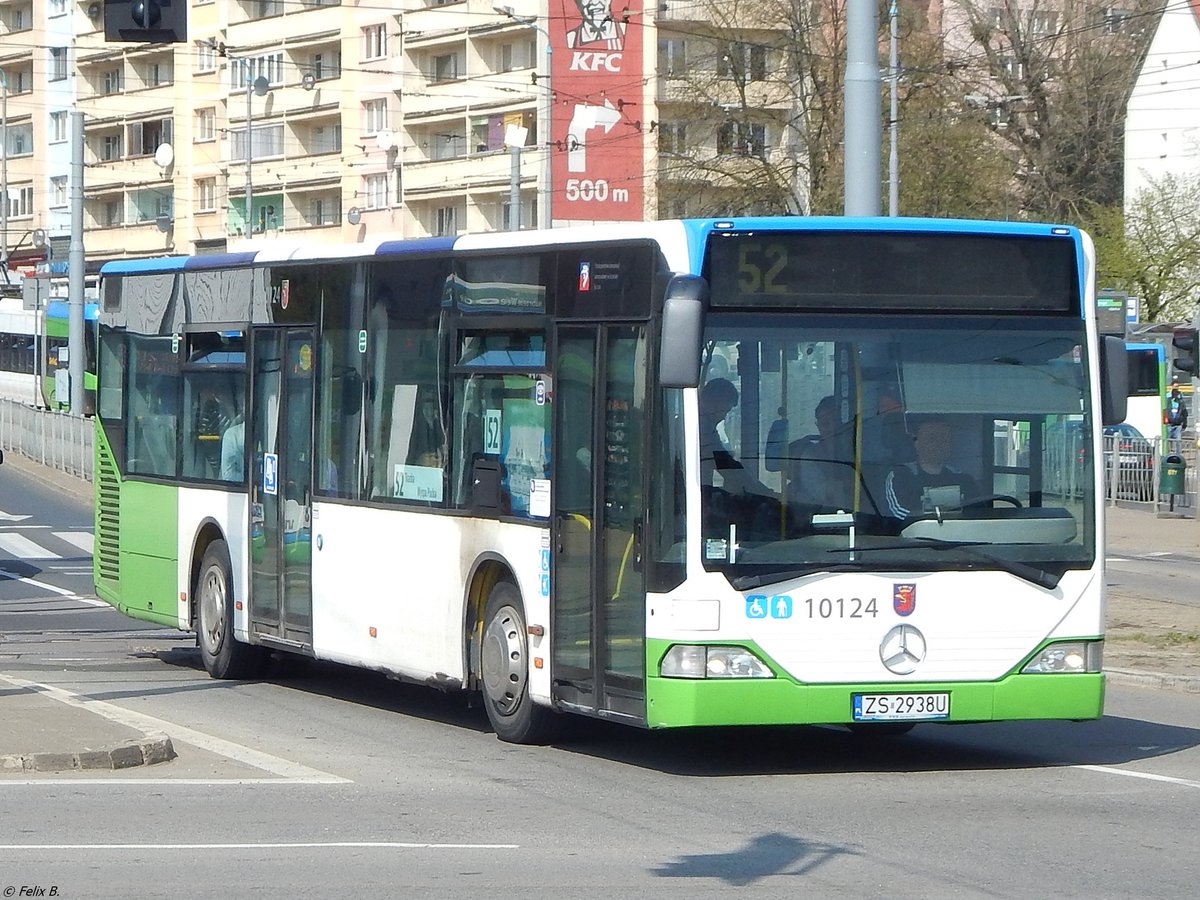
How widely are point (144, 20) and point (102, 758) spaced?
27.2 feet

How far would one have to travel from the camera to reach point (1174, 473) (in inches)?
1491

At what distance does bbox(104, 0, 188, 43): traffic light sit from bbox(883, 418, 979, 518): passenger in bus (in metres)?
8.75

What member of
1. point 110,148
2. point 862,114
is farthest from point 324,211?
point 862,114

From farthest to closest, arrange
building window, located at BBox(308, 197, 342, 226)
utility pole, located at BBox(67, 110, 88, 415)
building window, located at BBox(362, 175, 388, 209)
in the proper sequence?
building window, located at BBox(308, 197, 342, 226) → building window, located at BBox(362, 175, 388, 209) → utility pole, located at BBox(67, 110, 88, 415)

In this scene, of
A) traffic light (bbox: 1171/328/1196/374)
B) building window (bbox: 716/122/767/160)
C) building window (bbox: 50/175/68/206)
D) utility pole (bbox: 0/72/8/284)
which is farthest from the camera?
building window (bbox: 50/175/68/206)

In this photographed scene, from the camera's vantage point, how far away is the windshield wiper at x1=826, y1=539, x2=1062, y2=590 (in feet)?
34.4

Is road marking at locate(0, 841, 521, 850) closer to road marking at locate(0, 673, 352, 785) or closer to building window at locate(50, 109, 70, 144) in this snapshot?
road marking at locate(0, 673, 352, 785)

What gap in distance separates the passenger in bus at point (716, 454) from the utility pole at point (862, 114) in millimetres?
6013

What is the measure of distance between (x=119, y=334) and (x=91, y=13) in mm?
88477

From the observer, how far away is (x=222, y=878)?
767 cm

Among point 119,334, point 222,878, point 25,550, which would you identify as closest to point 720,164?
point 25,550

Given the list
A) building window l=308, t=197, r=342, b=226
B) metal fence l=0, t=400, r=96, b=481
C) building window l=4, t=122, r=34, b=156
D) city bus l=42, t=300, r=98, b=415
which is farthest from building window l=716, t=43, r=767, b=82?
building window l=4, t=122, r=34, b=156

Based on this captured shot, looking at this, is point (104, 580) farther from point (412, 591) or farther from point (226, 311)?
point (412, 591)

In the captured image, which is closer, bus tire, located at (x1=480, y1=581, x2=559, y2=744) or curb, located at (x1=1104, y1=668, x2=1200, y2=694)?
bus tire, located at (x1=480, y1=581, x2=559, y2=744)
